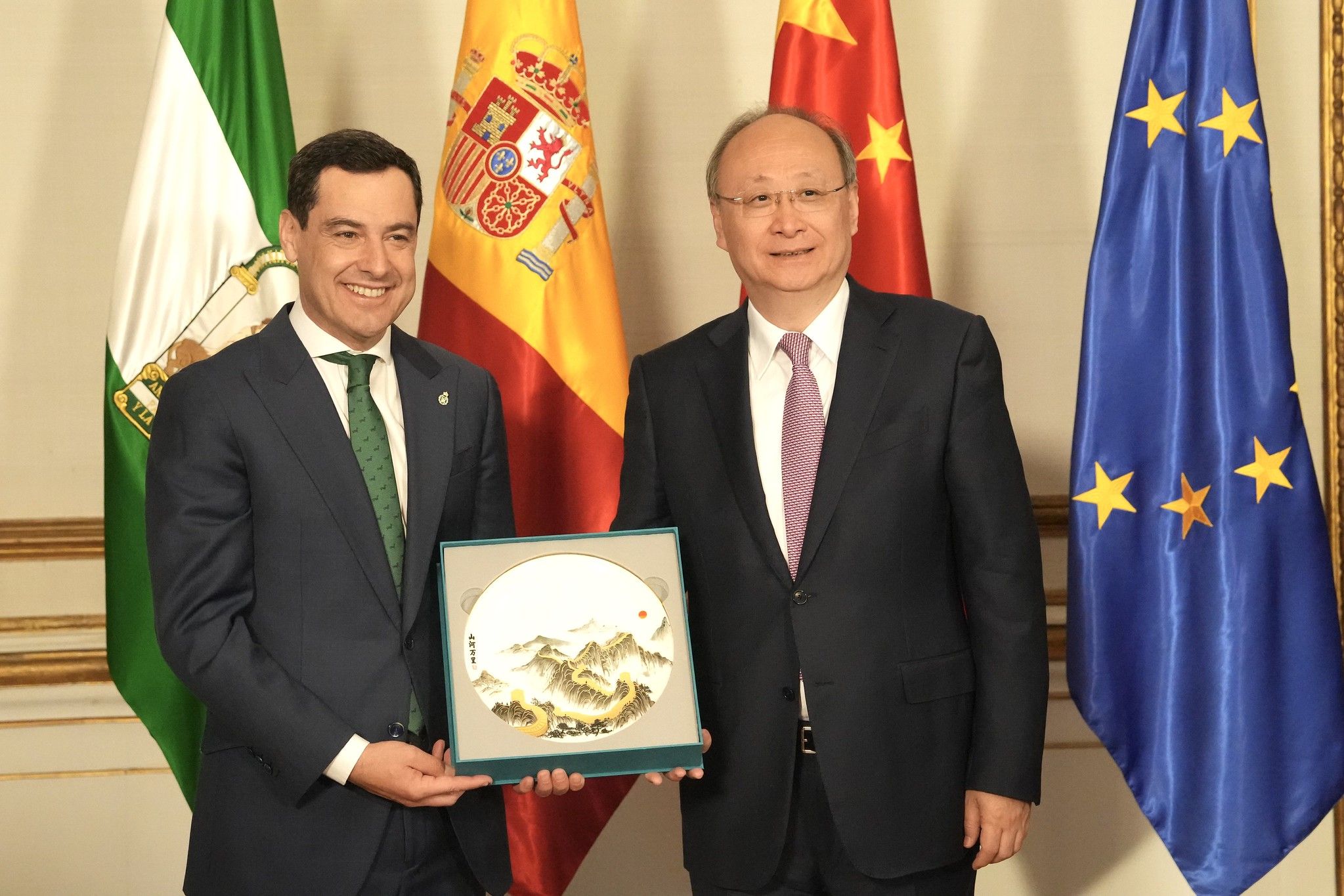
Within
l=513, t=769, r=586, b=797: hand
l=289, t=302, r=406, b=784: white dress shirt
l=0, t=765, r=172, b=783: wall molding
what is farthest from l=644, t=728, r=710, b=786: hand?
l=0, t=765, r=172, b=783: wall molding

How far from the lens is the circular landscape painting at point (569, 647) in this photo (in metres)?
1.96

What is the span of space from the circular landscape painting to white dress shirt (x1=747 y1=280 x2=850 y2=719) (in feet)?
0.95

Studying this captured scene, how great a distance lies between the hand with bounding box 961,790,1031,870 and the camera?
202 centimetres

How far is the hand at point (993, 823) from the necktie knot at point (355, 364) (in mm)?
1193

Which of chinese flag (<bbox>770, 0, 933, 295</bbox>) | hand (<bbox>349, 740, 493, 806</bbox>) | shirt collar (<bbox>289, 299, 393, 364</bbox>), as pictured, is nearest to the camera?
hand (<bbox>349, 740, 493, 806</bbox>)

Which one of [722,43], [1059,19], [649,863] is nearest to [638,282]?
[722,43]

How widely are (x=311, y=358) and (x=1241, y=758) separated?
2.14 m

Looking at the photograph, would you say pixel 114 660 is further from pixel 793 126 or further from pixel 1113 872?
pixel 1113 872

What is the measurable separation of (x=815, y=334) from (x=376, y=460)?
2.53 feet

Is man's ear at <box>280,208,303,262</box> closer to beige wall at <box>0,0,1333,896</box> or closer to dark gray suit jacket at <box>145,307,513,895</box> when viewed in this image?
dark gray suit jacket at <box>145,307,513,895</box>

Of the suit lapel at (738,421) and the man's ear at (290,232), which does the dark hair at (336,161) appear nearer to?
the man's ear at (290,232)

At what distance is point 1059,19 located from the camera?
362 cm

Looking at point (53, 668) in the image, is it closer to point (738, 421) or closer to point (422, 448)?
point (422, 448)

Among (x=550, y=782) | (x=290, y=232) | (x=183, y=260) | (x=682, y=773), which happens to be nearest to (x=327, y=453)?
(x=290, y=232)
